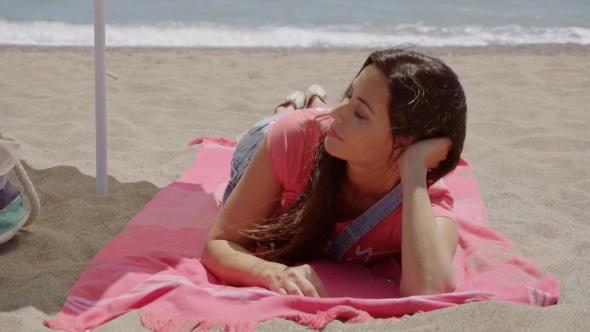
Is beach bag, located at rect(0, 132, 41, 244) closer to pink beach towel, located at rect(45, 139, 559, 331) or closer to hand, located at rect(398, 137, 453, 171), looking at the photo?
pink beach towel, located at rect(45, 139, 559, 331)

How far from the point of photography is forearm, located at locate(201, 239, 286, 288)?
2.17 metres

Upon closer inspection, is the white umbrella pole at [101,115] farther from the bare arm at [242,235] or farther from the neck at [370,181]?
the neck at [370,181]

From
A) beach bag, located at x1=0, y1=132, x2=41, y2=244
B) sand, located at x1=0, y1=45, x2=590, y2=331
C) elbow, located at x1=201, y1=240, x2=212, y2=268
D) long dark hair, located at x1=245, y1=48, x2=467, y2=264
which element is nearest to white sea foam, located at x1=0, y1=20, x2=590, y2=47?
sand, located at x1=0, y1=45, x2=590, y2=331

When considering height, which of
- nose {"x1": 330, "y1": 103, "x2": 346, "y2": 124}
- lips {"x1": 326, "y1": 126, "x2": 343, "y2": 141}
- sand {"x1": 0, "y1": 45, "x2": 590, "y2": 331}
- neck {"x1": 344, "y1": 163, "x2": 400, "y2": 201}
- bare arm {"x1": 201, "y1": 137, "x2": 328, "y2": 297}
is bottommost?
sand {"x1": 0, "y1": 45, "x2": 590, "y2": 331}

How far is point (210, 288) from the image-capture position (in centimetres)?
214

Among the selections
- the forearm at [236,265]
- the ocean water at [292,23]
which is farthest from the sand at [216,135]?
the ocean water at [292,23]

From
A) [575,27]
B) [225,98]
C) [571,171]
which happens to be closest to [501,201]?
[571,171]

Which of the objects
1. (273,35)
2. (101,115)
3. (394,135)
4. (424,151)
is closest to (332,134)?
(394,135)

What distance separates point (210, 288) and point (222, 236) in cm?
22

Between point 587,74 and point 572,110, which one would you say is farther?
point 587,74

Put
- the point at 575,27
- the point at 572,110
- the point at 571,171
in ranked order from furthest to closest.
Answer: the point at 575,27
the point at 572,110
the point at 571,171

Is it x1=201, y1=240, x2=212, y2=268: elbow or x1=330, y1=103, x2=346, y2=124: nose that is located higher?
x1=330, y1=103, x2=346, y2=124: nose

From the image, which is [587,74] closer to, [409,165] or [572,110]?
[572,110]

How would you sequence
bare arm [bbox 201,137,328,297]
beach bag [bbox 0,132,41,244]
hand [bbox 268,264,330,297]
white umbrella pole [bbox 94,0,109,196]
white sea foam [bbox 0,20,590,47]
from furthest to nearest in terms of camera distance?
white sea foam [bbox 0,20,590,47] → white umbrella pole [bbox 94,0,109,196] → beach bag [bbox 0,132,41,244] → bare arm [bbox 201,137,328,297] → hand [bbox 268,264,330,297]
